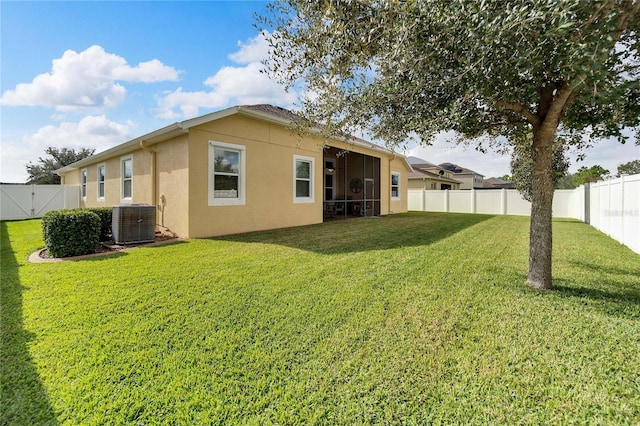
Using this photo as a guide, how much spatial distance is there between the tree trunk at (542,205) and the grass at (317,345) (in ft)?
1.12

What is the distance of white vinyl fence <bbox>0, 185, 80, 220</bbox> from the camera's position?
52.7ft

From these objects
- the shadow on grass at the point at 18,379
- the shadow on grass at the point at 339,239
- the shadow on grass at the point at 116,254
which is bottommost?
the shadow on grass at the point at 18,379

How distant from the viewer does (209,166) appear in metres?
8.41

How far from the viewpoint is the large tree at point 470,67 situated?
2.52 meters

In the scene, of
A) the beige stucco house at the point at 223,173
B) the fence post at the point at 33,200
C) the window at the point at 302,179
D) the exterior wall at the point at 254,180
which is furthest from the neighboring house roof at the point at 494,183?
the fence post at the point at 33,200

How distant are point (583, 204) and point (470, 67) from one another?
610 inches

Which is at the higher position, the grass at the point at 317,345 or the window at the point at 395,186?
the window at the point at 395,186

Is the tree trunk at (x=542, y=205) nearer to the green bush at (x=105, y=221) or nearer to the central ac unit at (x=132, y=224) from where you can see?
the central ac unit at (x=132, y=224)

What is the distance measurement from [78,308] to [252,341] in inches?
93.0

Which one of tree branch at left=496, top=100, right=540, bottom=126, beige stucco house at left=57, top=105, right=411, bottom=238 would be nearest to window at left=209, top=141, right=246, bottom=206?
beige stucco house at left=57, top=105, right=411, bottom=238

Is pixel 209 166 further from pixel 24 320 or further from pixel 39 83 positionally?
pixel 39 83

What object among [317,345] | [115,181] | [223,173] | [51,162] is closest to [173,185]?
[223,173]

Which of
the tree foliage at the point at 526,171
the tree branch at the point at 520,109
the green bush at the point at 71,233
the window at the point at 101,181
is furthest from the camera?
the window at the point at 101,181

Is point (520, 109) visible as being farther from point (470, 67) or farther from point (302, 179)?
point (302, 179)
